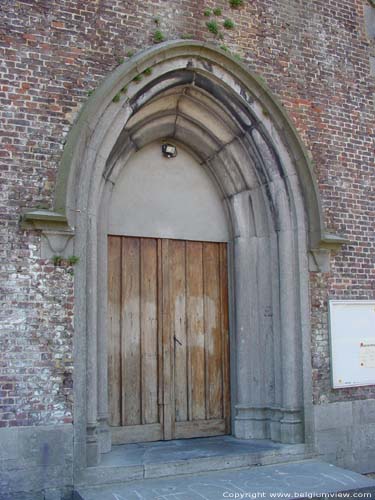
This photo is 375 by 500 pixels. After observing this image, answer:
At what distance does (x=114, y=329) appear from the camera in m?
7.18

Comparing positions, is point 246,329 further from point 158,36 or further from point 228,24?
point 228,24

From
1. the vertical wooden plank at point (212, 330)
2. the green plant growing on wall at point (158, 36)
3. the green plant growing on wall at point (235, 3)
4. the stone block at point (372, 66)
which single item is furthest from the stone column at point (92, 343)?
the stone block at point (372, 66)

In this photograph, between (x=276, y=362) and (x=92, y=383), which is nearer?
(x=92, y=383)

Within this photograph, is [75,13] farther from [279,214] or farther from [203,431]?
[203,431]

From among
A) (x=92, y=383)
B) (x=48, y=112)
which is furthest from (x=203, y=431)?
(x=48, y=112)

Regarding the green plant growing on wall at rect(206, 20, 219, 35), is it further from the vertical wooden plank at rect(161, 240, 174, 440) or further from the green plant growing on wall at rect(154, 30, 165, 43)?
the vertical wooden plank at rect(161, 240, 174, 440)

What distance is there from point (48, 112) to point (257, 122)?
2.62m

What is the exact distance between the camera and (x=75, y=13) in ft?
21.3

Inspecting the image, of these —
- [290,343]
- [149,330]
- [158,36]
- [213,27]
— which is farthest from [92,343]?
[213,27]

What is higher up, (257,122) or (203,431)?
(257,122)

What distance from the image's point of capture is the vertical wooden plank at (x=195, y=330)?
7535 mm

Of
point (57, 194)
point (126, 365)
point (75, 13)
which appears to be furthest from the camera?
point (126, 365)

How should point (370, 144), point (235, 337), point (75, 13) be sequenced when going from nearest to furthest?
point (75, 13)
point (235, 337)
point (370, 144)

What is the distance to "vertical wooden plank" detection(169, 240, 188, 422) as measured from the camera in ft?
24.5
